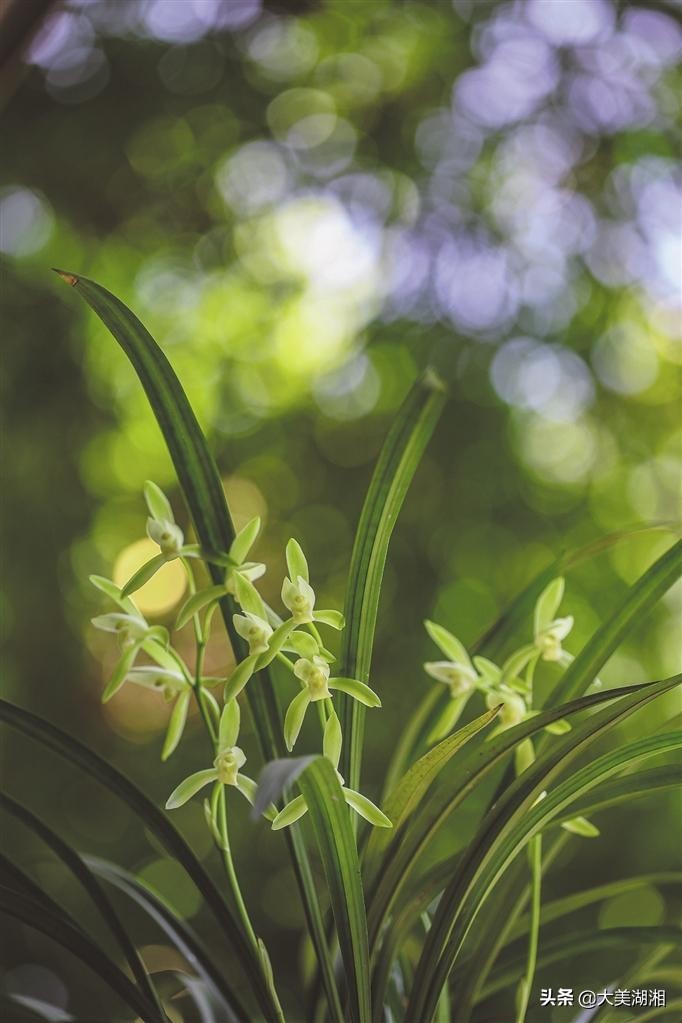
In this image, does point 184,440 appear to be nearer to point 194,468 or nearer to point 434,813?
point 194,468

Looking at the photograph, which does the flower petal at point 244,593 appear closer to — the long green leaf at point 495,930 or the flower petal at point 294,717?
the flower petal at point 294,717

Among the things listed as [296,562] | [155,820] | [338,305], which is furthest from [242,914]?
[338,305]

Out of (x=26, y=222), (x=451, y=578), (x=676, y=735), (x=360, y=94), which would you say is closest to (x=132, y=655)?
(x=676, y=735)

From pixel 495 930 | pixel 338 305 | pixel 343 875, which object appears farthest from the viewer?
pixel 338 305

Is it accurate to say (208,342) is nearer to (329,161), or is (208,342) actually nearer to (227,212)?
(227,212)

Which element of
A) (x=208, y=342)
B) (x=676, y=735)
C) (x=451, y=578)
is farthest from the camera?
(x=208, y=342)

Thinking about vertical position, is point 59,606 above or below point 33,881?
above
